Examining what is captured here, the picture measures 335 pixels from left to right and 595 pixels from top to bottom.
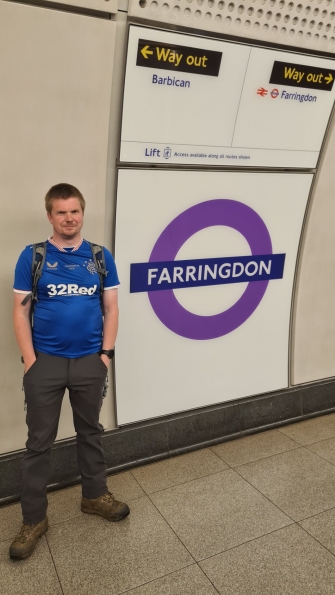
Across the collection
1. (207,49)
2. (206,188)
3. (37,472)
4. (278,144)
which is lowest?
(37,472)

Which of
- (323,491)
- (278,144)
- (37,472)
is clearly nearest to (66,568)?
(37,472)

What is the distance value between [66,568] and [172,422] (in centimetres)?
114

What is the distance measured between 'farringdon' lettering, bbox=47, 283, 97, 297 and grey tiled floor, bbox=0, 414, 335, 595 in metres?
1.19

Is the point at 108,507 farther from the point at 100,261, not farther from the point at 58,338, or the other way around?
the point at 100,261

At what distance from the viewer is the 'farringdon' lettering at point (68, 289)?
220cm

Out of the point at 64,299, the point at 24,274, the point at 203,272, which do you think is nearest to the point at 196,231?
the point at 203,272

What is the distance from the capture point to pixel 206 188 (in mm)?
2875

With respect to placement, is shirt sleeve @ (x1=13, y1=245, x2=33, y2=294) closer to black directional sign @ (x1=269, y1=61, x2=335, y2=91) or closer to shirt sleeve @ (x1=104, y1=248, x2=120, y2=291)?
shirt sleeve @ (x1=104, y1=248, x2=120, y2=291)

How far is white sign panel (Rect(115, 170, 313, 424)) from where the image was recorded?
278 cm

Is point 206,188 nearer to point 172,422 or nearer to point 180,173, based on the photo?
point 180,173

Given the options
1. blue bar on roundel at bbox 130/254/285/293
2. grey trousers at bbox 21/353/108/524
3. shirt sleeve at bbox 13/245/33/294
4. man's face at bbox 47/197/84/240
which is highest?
man's face at bbox 47/197/84/240

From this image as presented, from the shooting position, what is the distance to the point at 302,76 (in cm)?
285

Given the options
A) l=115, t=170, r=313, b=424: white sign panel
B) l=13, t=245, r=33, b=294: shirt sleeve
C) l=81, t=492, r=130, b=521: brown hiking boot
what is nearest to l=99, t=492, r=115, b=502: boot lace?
l=81, t=492, r=130, b=521: brown hiking boot

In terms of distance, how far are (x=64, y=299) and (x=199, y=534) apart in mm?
1323
